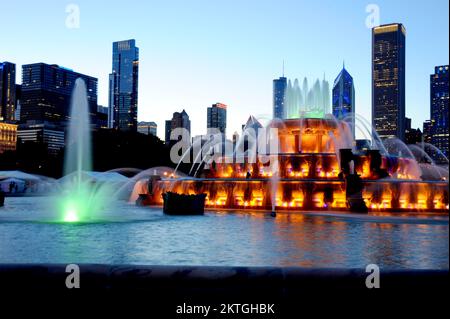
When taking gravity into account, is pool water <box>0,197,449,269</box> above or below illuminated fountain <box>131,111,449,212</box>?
below

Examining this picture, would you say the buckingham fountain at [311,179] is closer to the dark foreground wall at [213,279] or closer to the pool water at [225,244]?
the pool water at [225,244]

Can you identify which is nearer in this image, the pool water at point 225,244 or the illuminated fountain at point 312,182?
the pool water at point 225,244

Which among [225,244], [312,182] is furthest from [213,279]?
[312,182]

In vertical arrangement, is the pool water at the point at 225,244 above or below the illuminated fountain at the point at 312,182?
below

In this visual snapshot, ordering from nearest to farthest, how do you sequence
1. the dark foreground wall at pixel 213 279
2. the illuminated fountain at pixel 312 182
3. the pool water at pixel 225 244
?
the dark foreground wall at pixel 213 279 → the pool water at pixel 225 244 → the illuminated fountain at pixel 312 182

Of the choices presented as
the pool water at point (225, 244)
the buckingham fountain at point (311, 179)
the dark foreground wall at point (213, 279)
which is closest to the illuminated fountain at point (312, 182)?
the buckingham fountain at point (311, 179)

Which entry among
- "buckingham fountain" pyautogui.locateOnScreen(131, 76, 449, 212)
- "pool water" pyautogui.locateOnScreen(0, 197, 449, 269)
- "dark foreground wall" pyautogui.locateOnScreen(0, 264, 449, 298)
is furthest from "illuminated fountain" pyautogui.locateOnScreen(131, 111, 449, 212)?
"dark foreground wall" pyautogui.locateOnScreen(0, 264, 449, 298)

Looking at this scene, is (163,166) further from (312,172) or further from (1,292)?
(1,292)

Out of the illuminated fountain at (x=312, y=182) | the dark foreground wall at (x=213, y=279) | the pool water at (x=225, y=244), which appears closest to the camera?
the dark foreground wall at (x=213, y=279)

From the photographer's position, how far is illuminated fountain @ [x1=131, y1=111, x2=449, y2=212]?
96.1 ft

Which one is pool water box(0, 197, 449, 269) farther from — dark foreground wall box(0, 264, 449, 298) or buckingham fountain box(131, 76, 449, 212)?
buckingham fountain box(131, 76, 449, 212)

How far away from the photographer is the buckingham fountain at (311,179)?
29.3m

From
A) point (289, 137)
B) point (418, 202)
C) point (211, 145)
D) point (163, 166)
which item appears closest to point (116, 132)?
point (163, 166)

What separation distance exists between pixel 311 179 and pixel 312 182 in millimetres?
737
